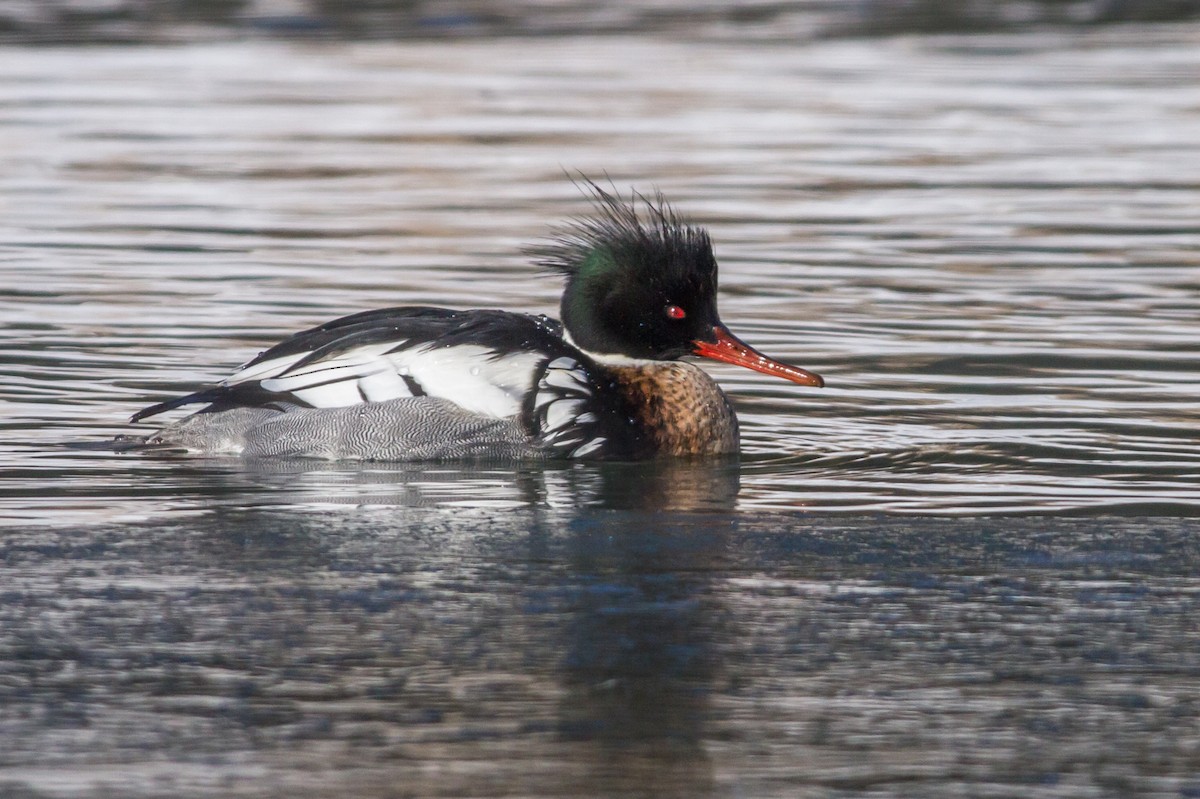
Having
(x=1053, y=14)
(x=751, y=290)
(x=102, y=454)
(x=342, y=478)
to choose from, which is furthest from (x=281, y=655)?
(x=1053, y=14)

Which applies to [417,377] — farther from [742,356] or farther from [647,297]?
[742,356]

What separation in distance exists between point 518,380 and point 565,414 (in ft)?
0.72

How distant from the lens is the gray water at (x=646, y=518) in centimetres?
466

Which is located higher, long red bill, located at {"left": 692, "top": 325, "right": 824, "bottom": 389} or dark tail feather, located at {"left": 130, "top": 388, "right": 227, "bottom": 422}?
long red bill, located at {"left": 692, "top": 325, "right": 824, "bottom": 389}

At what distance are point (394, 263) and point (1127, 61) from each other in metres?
14.4

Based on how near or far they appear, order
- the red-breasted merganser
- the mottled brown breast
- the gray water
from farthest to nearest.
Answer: the mottled brown breast
the red-breasted merganser
the gray water

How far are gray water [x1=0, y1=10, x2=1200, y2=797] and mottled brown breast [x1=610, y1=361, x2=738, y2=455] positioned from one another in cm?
14

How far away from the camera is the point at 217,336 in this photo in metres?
10.6

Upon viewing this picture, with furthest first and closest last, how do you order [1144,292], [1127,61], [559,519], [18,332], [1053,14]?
[1053,14] → [1127,61] → [1144,292] → [18,332] → [559,519]

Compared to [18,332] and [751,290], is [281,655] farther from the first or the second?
[751,290]

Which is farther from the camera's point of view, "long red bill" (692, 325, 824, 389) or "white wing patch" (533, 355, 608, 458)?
"long red bill" (692, 325, 824, 389)

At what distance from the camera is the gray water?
4.66 metres

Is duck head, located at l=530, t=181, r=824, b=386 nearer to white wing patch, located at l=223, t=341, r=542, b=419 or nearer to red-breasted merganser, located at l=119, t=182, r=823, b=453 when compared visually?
red-breasted merganser, located at l=119, t=182, r=823, b=453

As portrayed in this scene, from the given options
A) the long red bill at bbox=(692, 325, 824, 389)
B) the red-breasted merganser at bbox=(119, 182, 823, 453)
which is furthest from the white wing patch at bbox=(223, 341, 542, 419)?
the long red bill at bbox=(692, 325, 824, 389)
